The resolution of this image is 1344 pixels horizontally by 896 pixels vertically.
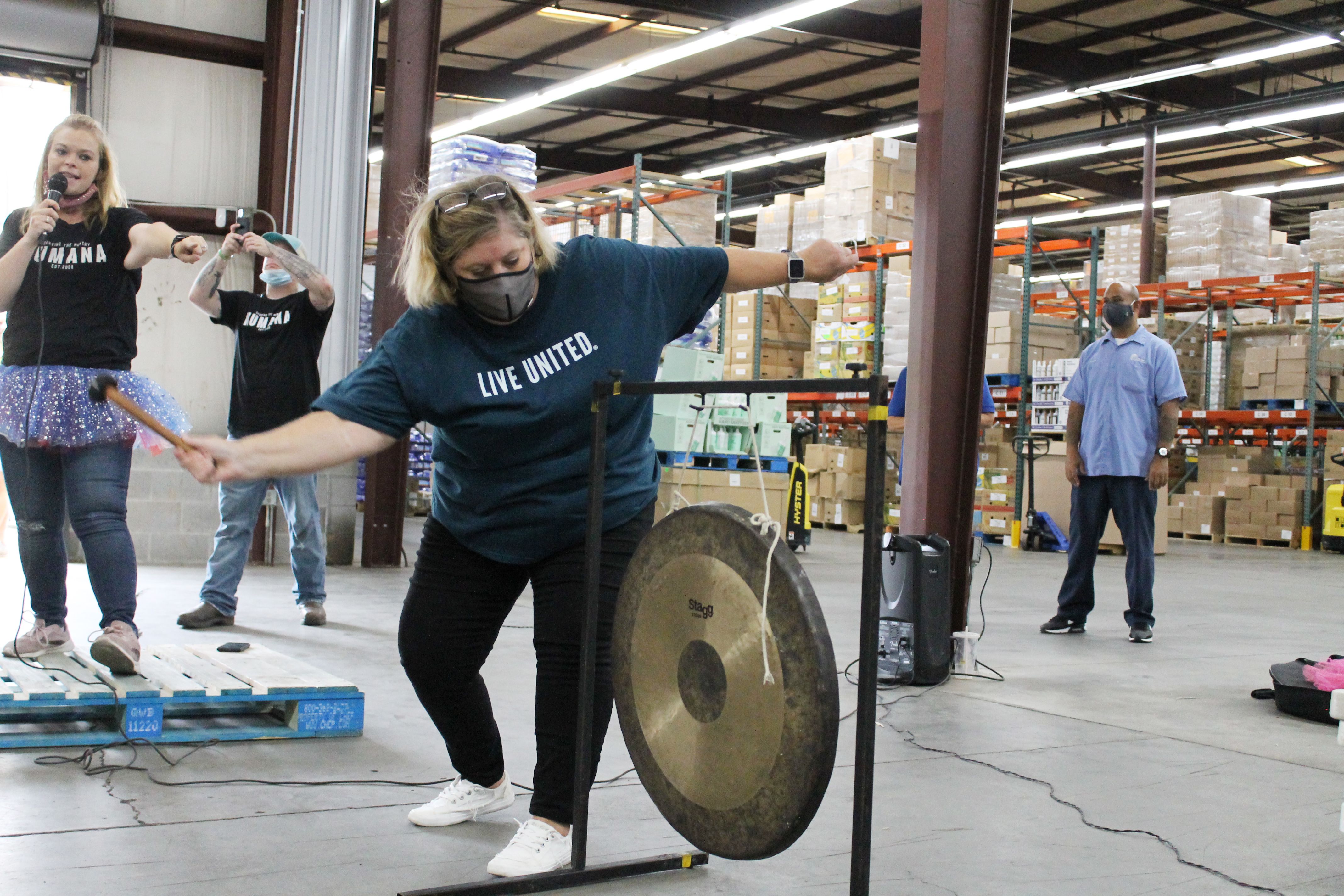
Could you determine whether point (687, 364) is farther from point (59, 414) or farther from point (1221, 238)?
point (1221, 238)

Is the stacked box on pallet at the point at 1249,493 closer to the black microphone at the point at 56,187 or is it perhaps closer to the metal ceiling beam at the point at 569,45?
the metal ceiling beam at the point at 569,45

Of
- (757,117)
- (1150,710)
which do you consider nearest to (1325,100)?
(757,117)

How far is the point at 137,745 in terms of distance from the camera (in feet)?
12.3

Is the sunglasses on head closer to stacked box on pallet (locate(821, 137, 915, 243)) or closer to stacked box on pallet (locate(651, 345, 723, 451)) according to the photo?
stacked box on pallet (locate(651, 345, 723, 451))

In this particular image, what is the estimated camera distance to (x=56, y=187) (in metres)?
4.15

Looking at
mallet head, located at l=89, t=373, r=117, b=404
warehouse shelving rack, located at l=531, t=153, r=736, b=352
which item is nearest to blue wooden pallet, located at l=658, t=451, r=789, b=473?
warehouse shelving rack, located at l=531, t=153, r=736, b=352

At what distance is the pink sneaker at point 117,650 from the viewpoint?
3.89 metres

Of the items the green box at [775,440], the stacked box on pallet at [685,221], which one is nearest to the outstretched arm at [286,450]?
the green box at [775,440]

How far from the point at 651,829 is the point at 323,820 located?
0.83 metres

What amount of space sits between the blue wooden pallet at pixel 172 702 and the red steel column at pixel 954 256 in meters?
3.16

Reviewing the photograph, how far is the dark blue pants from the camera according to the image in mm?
6902

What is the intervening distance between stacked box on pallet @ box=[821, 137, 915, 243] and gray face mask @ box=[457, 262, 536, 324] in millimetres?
12138

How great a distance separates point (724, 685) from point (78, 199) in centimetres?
314

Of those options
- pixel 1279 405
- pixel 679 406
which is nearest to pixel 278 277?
pixel 679 406
